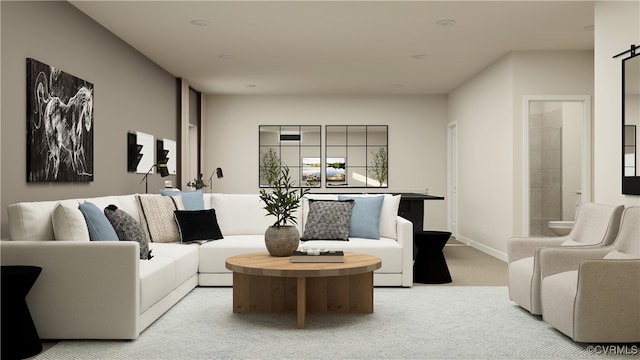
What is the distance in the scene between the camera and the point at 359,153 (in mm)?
11078

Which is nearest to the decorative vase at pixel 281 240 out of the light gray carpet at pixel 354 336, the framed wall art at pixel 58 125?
the light gray carpet at pixel 354 336

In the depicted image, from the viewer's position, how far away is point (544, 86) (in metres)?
7.32

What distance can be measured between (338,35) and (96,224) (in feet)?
11.8

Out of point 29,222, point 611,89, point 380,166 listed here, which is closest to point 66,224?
point 29,222

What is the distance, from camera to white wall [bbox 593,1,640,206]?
15.4 feet

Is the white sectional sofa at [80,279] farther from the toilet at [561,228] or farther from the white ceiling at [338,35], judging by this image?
the toilet at [561,228]

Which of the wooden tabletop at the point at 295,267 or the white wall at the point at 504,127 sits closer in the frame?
the wooden tabletop at the point at 295,267

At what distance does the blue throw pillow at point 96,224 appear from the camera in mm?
3951

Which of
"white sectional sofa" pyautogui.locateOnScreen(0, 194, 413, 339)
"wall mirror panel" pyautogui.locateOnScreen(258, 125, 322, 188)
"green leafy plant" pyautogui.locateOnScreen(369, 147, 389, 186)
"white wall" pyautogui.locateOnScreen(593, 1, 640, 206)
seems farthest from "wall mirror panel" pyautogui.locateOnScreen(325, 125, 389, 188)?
"white sectional sofa" pyautogui.locateOnScreen(0, 194, 413, 339)

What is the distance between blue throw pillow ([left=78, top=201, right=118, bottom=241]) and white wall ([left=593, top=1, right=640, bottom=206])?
3.94m

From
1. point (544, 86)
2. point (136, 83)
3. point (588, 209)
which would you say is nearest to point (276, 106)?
point (136, 83)

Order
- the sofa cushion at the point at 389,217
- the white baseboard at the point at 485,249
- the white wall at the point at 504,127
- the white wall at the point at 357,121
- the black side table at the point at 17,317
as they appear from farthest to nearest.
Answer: the white wall at the point at 357,121, the white baseboard at the point at 485,249, the white wall at the point at 504,127, the sofa cushion at the point at 389,217, the black side table at the point at 17,317

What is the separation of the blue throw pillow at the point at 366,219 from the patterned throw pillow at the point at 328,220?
7cm

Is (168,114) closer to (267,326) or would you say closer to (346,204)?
(346,204)
